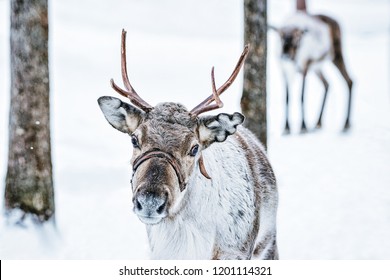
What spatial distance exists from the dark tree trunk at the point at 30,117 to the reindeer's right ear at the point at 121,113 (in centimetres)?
146

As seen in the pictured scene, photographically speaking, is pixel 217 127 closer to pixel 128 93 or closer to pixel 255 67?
pixel 128 93

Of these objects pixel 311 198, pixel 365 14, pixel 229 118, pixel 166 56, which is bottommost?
pixel 311 198

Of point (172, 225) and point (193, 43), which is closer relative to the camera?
point (172, 225)

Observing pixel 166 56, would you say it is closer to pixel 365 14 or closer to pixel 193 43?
pixel 193 43

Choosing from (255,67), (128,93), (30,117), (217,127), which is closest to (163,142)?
(217,127)

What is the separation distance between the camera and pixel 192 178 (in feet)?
11.9

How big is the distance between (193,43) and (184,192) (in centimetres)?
504

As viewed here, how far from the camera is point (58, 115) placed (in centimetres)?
672

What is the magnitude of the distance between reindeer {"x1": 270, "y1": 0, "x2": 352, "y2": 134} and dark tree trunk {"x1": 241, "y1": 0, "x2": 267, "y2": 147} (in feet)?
6.50

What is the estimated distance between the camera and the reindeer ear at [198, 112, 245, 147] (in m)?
3.48

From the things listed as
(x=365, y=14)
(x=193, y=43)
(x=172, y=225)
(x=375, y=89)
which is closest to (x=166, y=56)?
(x=193, y=43)

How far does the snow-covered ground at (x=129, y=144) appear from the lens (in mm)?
4793

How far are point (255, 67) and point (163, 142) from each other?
209 centimetres

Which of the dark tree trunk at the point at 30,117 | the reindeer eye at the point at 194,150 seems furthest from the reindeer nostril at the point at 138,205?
the dark tree trunk at the point at 30,117
